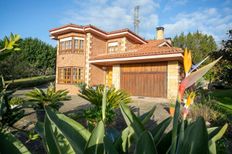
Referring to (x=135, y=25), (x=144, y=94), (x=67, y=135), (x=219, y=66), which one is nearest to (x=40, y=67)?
(x=135, y=25)

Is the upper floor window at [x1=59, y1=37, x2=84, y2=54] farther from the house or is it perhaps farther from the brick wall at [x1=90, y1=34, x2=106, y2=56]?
the brick wall at [x1=90, y1=34, x2=106, y2=56]

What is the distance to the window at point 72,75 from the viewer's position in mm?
19578

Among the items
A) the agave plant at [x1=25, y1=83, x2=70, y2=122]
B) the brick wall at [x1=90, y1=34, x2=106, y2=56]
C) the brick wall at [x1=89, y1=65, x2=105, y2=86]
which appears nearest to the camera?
the agave plant at [x1=25, y1=83, x2=70, y2=122]

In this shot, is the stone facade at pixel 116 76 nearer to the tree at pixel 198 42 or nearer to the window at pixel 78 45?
the window at pixel 78 45

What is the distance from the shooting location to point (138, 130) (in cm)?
131

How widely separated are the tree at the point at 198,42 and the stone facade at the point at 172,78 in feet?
103

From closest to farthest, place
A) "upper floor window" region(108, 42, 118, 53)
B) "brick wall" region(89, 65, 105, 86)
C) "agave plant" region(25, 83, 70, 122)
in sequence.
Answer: "agave plant" region(25, 83, 70, 122)
"brick wall" region(89, 65, 105, 86)
"upper floor window" region(108, 42, 118, 53)

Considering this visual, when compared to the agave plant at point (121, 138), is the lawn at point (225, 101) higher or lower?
lower

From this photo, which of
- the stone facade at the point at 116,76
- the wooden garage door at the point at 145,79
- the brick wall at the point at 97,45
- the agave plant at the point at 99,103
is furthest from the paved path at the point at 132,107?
the brick wall at the point at 97,45

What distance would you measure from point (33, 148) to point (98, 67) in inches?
635

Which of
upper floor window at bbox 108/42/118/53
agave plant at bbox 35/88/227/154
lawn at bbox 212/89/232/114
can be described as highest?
upper floor window at bbox 108/42/118/53

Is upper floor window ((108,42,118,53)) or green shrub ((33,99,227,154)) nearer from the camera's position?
green shrub ((33,99,227,154))

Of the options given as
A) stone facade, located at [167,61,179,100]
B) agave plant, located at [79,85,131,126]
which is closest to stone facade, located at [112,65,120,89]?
stone facade, located at [167,61,179,100]

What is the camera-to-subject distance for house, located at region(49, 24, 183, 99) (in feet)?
51.0
